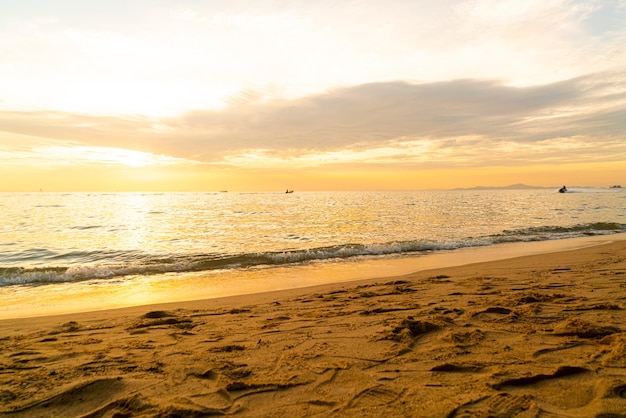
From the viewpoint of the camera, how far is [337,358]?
4.27 metres

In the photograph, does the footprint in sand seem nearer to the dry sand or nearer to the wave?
the dry sand

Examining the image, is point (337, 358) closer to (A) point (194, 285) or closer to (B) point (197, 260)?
(A) point (194, 285)

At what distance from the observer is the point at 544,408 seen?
9.99 feet

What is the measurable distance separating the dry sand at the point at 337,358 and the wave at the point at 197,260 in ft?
19.5

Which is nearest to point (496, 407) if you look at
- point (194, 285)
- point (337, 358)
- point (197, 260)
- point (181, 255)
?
point (337, 358)

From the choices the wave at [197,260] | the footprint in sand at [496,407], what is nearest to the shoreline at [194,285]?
the wave at [197,260]

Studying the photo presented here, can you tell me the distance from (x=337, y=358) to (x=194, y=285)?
7.70 metres

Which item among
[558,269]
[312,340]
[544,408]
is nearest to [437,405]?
[544,408]

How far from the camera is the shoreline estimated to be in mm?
8758

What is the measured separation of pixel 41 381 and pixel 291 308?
4090mm

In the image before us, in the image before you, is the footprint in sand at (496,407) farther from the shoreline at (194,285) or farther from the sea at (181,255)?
the sea at (181,255)

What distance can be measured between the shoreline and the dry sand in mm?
1690

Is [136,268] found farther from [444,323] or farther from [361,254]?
[444,323]

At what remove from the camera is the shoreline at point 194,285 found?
876 centimetres
